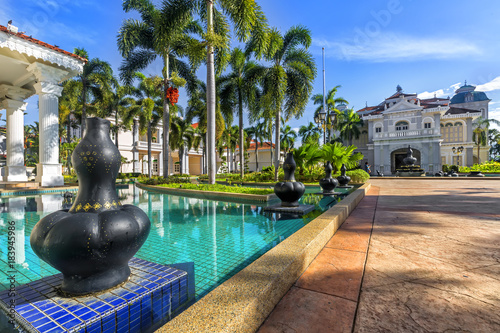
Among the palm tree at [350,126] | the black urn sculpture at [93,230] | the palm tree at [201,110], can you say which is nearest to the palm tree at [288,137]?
the palm tree at [350,126]

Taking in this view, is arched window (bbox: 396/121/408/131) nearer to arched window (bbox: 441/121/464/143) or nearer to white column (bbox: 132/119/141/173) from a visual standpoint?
arched window (bbox: 441/121/464/143)

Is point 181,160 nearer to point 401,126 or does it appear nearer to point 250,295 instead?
point 401,126

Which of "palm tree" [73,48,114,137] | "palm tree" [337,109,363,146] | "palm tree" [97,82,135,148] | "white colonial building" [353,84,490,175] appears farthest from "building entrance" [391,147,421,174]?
"palm tree" [73,48,114,137]

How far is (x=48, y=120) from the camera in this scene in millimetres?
12742

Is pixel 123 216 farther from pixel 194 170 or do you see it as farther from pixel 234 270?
pixel 194 170

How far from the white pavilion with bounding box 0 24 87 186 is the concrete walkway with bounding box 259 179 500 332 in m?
15.3

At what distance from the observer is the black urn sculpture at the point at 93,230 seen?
1.71 m

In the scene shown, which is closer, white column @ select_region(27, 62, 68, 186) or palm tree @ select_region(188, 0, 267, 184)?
palm tree @ select_region(188, 0, 267, 184)

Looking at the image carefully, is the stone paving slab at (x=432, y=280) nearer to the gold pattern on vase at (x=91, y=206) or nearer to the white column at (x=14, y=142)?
the gold pattern on vase at (x=91, y=206)

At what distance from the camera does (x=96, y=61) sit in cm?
2025

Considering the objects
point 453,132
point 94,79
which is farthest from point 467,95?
point 94,79

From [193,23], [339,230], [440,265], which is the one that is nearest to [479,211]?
[339,230]

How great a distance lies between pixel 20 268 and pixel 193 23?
16.5 m

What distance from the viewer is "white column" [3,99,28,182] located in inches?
546
